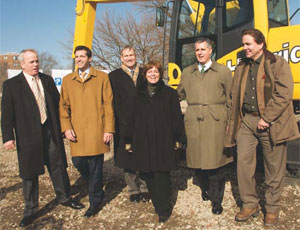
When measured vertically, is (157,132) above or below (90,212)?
above

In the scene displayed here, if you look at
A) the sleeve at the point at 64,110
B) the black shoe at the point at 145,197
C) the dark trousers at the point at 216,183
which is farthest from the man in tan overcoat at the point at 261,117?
the sleeve at the point at 64,110

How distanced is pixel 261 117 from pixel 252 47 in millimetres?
700

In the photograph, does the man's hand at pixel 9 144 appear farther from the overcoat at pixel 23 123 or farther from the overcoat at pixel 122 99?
the overcoat at pixel 122 99

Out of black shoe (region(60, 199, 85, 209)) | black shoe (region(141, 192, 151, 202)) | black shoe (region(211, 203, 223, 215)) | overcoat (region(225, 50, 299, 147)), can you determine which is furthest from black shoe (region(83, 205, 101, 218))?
overcoat (region(225, 50, 299, 147))

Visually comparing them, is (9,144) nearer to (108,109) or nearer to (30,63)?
(30,63)

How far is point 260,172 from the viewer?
180 inches

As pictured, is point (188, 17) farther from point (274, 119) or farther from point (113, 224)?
point (113, 224)

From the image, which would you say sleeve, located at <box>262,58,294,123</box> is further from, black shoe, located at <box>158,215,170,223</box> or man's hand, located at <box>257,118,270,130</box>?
black shoe, located at <box>158,215,170,223</box>

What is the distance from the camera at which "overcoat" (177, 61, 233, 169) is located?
10.1 feet

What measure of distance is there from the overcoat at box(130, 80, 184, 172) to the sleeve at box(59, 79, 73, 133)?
77 cm

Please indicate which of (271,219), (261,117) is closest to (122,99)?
(261,117)

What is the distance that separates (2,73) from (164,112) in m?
51.2

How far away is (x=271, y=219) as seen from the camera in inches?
116

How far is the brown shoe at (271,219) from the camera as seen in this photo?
2.95 m
